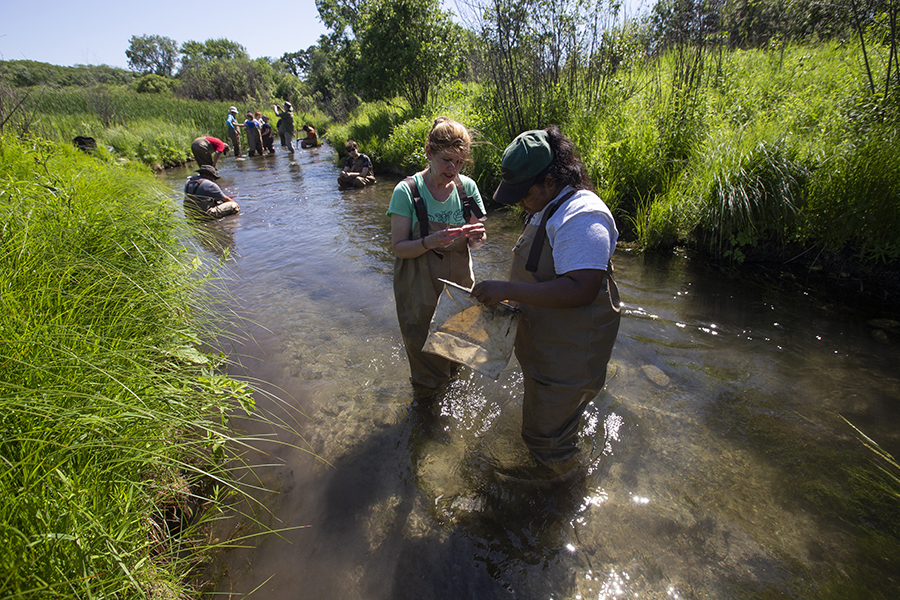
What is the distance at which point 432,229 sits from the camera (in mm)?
2562

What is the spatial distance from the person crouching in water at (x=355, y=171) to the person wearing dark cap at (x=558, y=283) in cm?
979

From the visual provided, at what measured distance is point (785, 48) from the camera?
8039mm

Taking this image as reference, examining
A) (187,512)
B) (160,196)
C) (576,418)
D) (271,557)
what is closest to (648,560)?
(576,418)

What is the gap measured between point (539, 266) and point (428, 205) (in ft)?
3.10

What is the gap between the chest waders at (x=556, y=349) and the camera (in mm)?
1874

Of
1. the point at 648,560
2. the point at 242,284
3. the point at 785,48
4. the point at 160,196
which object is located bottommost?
the point at 648,560

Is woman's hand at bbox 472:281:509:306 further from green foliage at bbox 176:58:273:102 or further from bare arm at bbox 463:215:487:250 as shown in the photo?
green foliage at bbox 176:58:273:102

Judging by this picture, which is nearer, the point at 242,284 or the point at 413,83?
the point at 242,284

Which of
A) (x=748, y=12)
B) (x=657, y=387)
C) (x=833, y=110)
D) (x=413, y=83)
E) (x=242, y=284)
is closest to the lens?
(x=657, y=387)

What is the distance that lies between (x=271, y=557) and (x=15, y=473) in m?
1.27

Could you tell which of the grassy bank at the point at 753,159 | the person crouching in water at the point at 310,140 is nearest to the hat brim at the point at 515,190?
the grassy bank at the point at 753,159

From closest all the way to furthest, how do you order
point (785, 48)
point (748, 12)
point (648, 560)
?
point (648, 560) → point (748, 12) → point (785, 48)

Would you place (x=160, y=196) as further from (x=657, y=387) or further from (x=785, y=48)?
(x=785, y=48)

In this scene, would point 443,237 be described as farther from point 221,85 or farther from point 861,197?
point 221,85
